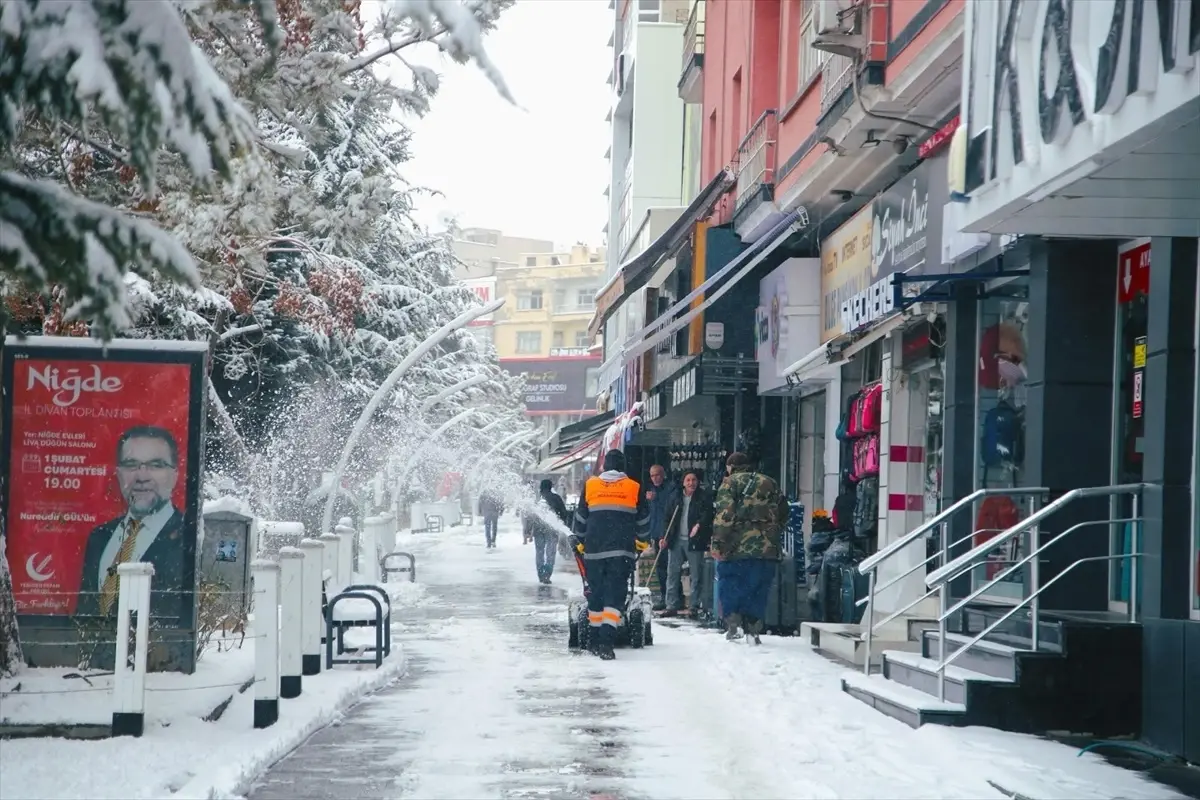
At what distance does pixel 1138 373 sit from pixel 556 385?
102m

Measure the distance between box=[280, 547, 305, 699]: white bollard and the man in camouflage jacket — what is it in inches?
224

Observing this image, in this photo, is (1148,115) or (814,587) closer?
(1148,115)

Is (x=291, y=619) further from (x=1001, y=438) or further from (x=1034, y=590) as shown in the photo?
(x=1001, y=438)

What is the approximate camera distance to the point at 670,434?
35.2 meters

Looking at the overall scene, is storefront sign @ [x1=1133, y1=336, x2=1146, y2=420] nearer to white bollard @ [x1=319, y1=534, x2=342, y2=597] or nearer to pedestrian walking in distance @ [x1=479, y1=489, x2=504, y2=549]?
white bollard @ [x1=319, y1=534, x2=342, y2=597]

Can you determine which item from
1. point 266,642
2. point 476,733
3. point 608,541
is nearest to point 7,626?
point 266,642

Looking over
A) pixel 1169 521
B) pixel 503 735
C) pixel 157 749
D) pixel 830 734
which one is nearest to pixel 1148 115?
pixel 1169 521

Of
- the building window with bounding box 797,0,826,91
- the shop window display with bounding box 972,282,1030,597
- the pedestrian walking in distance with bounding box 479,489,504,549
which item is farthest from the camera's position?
the pedestrian walking in distance with bounding box 479,489,504,549

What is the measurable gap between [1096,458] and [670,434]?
79.2 ft

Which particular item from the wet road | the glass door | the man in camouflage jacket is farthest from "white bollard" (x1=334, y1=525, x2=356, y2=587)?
the glass door

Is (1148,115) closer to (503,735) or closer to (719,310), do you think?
(503,735)

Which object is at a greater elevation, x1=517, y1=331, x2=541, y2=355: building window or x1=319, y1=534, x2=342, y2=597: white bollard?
x1=517, y1=331, x2=541, y2=355: building window

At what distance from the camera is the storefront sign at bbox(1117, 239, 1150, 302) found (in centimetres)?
1072

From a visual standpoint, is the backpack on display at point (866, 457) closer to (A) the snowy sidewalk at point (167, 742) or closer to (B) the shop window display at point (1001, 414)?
(B) the shop window display at point (1001, 414)
